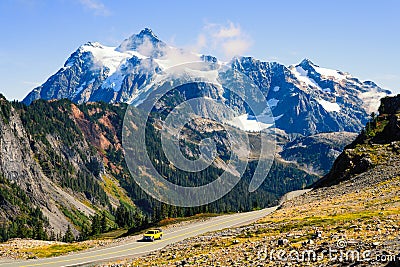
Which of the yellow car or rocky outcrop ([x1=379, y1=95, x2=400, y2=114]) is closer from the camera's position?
the yellow car

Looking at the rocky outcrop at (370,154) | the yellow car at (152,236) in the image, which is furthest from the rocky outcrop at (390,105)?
the yellow car at (152,236)

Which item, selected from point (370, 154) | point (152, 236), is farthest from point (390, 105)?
point (152, 236)

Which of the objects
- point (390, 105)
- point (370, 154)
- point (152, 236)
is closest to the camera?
point (152, 236)

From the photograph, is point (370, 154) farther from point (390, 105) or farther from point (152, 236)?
point (152, 236)

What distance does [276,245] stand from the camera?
27.4 meters

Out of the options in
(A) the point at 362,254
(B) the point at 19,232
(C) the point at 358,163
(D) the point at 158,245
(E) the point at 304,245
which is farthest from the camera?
(B) the point at 19,232

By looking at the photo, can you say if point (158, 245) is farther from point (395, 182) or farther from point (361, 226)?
point (395, 182)

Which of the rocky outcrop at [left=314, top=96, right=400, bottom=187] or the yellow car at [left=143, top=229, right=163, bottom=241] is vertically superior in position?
the rocky outcrop at [left=314, top=96, right=400, bottom=187]

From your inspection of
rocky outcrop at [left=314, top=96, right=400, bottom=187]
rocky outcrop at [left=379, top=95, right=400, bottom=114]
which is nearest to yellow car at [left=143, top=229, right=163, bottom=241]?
rocky outcrop at [left=314, top=96, right=400, bottom=187]

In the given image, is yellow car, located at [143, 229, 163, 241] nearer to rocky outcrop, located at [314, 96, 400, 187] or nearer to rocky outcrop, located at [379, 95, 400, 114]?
rocky outcrop, located at [314, 96, 400, 187]

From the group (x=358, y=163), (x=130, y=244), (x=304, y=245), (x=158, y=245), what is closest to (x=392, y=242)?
(x=304, y=245)

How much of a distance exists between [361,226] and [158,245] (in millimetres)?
30293

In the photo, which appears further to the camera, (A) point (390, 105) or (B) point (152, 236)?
(A) point (390, 105)

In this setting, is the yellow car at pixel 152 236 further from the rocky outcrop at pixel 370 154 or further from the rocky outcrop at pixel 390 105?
the rocky outcrop at pixel 390 105
